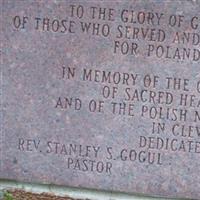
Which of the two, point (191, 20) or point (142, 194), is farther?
point (142, 194)

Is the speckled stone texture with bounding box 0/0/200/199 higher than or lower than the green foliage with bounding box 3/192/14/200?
higher

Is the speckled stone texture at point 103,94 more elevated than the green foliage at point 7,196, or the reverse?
the speckled stone texture at point 103,94

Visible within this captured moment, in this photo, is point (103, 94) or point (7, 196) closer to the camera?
point (103, 94)

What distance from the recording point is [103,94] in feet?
12.9

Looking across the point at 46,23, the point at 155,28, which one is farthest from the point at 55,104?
the point at 155,28

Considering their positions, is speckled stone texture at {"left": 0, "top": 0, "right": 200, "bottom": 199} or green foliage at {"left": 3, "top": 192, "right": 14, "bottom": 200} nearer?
speckled stone texture at {"left": 0, "top": 0, "right": 200, "bottom": 199}

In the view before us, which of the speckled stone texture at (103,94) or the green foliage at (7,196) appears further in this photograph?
the green foliage at (7,196)

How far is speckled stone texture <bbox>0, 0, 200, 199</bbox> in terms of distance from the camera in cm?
384

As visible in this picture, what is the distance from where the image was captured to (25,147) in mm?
4043

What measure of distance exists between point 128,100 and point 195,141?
47cm

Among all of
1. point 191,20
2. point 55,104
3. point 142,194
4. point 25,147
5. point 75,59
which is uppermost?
point 191,20

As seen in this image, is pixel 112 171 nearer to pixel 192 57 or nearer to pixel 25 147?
pixel 25 147

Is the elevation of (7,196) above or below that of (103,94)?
below

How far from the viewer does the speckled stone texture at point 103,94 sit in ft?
12.6
